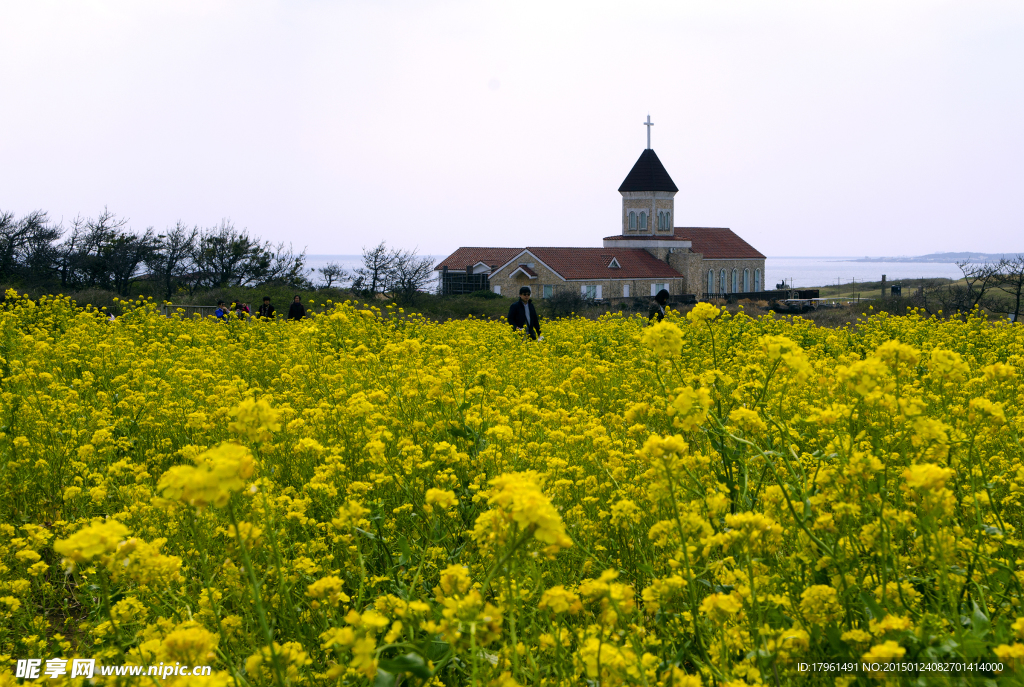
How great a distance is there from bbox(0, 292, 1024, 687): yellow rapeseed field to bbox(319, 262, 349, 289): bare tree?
37960mm

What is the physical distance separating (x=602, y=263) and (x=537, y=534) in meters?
49.5

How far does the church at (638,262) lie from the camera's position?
4800 cm

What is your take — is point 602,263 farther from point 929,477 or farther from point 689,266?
point 929,477

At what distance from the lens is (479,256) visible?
166 ft

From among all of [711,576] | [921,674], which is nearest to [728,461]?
[711,576]

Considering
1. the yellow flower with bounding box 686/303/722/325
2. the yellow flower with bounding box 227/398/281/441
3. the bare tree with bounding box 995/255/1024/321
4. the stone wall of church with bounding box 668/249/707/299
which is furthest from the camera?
the stone wall of church with bounding box 668/249/707/299

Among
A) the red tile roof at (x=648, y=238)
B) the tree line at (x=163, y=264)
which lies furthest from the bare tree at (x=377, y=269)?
the red tile roof at (x=648, y=238)

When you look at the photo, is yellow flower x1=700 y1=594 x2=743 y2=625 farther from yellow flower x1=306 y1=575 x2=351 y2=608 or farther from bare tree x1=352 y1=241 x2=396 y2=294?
bare tree x1=352 y1=241 x2=396 y2=294

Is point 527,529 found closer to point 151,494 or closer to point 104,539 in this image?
point 104,539

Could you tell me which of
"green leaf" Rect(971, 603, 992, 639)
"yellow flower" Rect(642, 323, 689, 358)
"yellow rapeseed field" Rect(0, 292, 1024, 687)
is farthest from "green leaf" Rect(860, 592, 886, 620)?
"yellow flower" Rect(642, 323, 689, 358)

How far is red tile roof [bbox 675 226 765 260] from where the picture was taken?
190 feet

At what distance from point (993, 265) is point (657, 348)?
36369 millimetres

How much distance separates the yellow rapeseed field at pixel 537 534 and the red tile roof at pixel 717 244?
175 ft

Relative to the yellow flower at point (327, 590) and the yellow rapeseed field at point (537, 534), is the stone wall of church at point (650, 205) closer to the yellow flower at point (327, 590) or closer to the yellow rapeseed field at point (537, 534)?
the yellow rapeseed field at point (537, 534)
